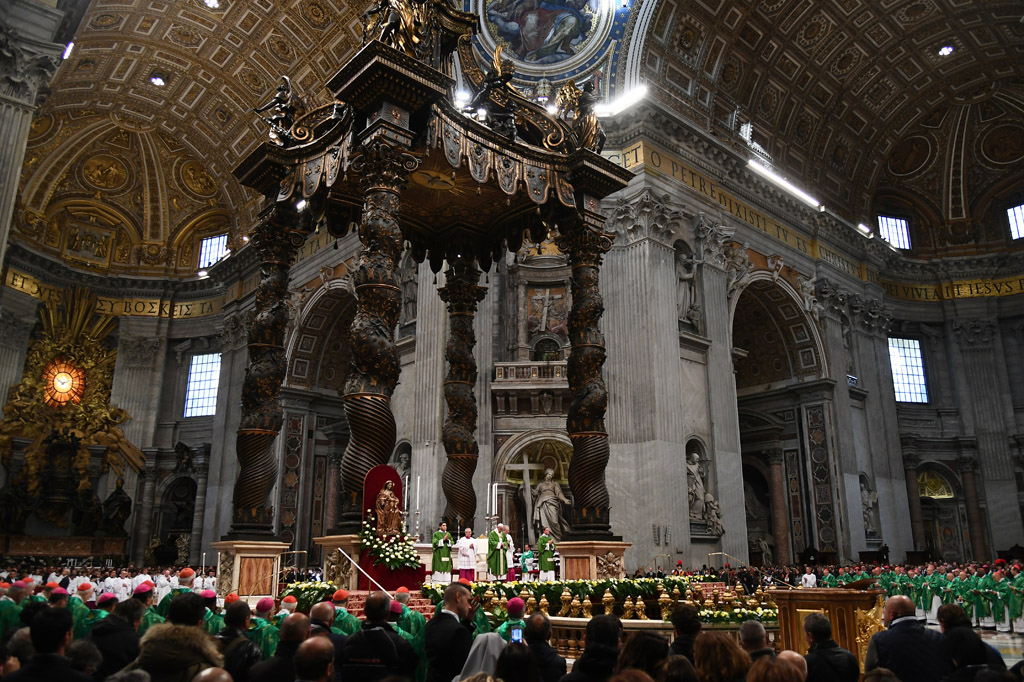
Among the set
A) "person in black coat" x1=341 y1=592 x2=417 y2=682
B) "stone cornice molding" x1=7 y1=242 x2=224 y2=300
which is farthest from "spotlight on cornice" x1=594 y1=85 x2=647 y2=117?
"person in black coat" x1=341 y1=592 x2=417 y2=682

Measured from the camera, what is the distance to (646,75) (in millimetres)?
18734

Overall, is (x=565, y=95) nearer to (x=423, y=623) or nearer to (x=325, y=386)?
(x=423, y=623)

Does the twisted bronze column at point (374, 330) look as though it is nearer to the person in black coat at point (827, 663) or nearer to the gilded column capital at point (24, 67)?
the person in black coat at point (827, 663)

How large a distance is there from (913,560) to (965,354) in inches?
347

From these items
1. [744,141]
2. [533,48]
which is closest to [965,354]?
[744,141]

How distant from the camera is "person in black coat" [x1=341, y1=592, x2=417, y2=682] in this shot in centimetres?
356

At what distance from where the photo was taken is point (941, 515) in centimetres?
2558

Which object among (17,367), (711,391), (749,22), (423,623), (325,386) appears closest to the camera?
(423,623)

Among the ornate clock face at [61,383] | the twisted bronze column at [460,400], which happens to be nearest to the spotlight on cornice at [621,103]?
the twisted bronze column at [460,400]

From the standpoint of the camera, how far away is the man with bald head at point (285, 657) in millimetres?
3203

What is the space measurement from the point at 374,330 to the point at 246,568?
125 inches

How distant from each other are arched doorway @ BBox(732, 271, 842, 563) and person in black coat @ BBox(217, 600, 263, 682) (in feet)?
57.9

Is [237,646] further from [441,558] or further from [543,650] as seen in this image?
[441,558]

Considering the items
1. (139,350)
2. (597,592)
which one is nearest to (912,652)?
(597,592)
